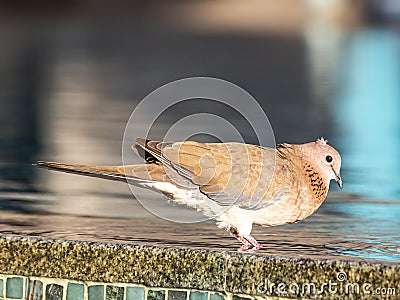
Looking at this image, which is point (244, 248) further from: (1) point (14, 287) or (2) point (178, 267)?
(1) point (14, 287)

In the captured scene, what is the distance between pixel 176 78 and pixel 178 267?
4.61 meters

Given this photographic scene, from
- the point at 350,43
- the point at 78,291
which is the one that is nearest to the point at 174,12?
the point at 350,43

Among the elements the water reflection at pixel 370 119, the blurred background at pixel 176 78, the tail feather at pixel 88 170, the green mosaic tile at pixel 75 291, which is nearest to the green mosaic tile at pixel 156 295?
the green mosaic tile at pixel 75 291

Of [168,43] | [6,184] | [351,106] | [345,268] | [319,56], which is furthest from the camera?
[168,43]

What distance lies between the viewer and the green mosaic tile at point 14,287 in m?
2.02

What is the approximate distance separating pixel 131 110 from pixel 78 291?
3168mm

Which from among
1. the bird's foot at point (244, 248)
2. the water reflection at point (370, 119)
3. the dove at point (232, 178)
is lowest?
the bird's foot at point (244, 248)

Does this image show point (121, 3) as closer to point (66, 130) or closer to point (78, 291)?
point (66, 130)

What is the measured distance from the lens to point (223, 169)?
76.2 inches

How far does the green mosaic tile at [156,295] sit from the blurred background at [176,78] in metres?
0.58

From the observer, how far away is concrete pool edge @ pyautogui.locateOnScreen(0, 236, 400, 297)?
76.0 inches

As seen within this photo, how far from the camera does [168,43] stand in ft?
32.8

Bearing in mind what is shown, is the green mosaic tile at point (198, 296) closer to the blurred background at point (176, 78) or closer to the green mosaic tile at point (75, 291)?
the green mosaic tile at point (75, 291)

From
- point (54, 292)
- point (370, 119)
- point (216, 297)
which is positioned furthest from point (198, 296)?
point (370, 119)
